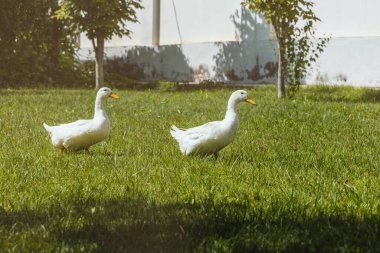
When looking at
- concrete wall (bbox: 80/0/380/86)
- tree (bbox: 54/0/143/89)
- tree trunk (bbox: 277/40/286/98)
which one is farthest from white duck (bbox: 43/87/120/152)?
tree (bbox: 54/0/143/89)

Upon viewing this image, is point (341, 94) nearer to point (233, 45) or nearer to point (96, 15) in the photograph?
point (233, 45)

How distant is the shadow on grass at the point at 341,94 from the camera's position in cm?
1522

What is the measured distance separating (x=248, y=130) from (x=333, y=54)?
30.1 feet

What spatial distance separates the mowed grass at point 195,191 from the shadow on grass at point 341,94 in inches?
198

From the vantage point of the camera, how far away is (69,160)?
6.98m

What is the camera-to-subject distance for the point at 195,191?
5449mm

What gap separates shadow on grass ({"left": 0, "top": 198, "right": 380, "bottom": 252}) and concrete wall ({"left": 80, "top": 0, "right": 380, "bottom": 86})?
13183 mm

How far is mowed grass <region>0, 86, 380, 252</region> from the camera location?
4129 millimetres

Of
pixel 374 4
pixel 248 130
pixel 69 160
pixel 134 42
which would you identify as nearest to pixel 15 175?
pixel 69 160

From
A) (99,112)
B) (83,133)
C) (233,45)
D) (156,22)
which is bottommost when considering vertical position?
(83,133)

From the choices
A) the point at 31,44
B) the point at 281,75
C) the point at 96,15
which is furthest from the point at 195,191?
the point at 31,44

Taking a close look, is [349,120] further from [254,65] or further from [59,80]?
[59,80]

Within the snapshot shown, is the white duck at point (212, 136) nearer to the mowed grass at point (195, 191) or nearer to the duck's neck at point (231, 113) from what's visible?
the duck's neck at point (231, 113)

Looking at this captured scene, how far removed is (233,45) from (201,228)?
17.0 m
